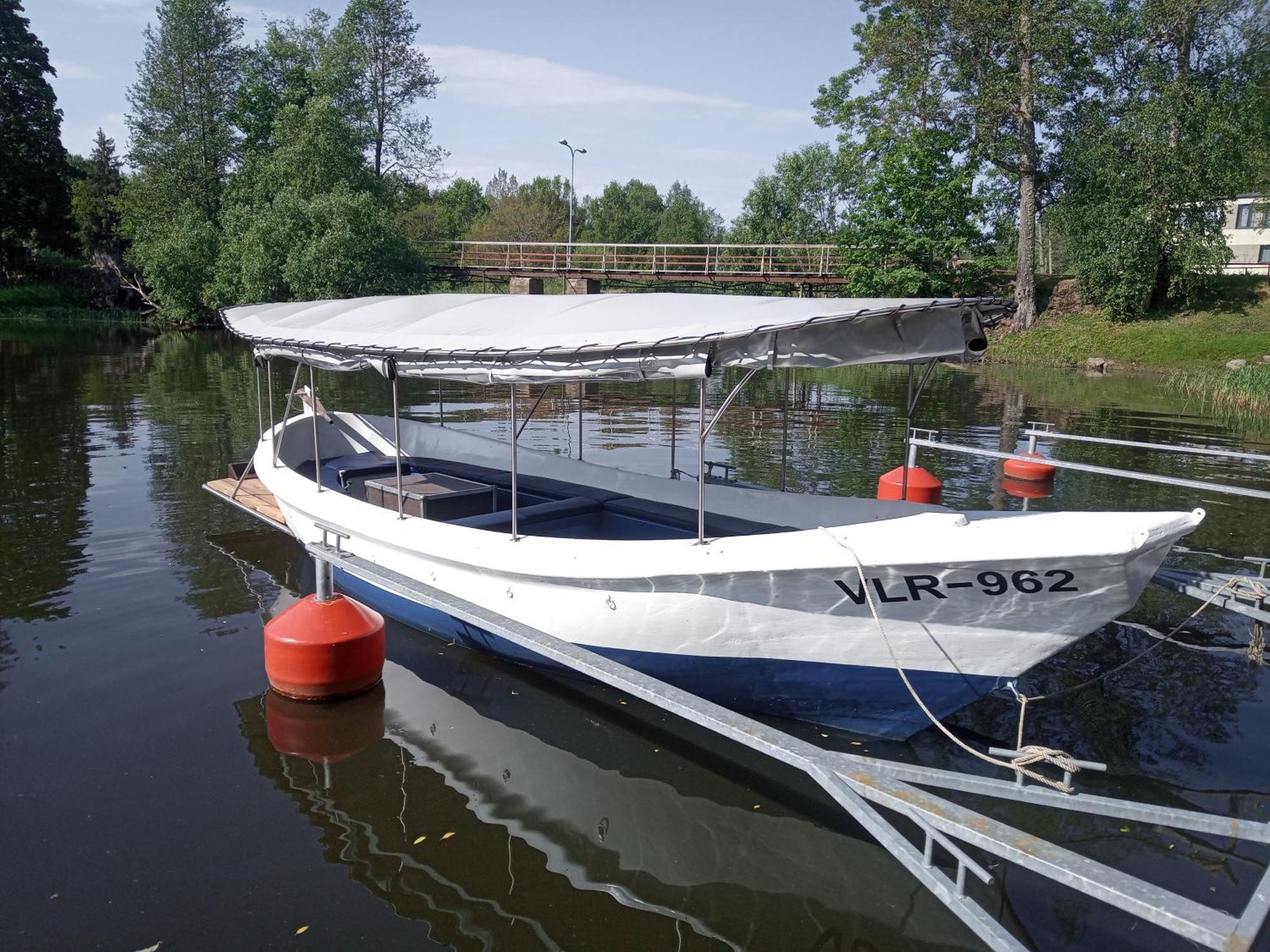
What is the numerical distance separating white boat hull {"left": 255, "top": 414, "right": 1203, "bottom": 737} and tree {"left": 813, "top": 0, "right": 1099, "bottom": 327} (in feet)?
121

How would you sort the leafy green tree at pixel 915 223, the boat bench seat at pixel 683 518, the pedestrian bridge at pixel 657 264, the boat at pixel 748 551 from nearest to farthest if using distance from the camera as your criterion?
the boat at pixel 748 551 < the boat bench seat at pixel 683 518 < the leafy green tree at pixel 915 223 < the pedestrian bridge at pixel 657 264

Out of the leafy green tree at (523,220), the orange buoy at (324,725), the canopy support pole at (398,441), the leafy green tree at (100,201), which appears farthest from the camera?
the leafy green tree at (523,220)

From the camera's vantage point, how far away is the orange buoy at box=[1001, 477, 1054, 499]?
46.3 ft

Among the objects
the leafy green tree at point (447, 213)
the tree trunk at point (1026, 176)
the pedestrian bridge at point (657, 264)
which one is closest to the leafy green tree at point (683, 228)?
the leafy green tree at point (447, 213)

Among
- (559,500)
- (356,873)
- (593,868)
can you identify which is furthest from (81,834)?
(559,500)

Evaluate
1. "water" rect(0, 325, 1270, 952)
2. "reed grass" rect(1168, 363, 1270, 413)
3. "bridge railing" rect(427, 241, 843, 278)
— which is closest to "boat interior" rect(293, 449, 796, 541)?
"water" rect(0, 325, 1270, 952)

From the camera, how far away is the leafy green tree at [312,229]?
41.5 metres

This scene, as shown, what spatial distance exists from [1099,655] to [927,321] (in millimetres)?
3945

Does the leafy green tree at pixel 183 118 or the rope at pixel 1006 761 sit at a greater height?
the leafy green tree at pixel 183 118

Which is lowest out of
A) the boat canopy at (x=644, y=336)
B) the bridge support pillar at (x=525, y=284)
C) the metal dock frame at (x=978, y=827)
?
the metal dock frame at (x=978, y=827)

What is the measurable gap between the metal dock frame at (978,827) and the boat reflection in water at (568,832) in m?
0.68

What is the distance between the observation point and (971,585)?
5.65 metres

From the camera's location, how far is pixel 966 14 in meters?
38.2

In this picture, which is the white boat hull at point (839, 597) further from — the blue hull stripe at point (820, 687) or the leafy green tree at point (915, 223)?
the leafy green tree at point (915, 223)
